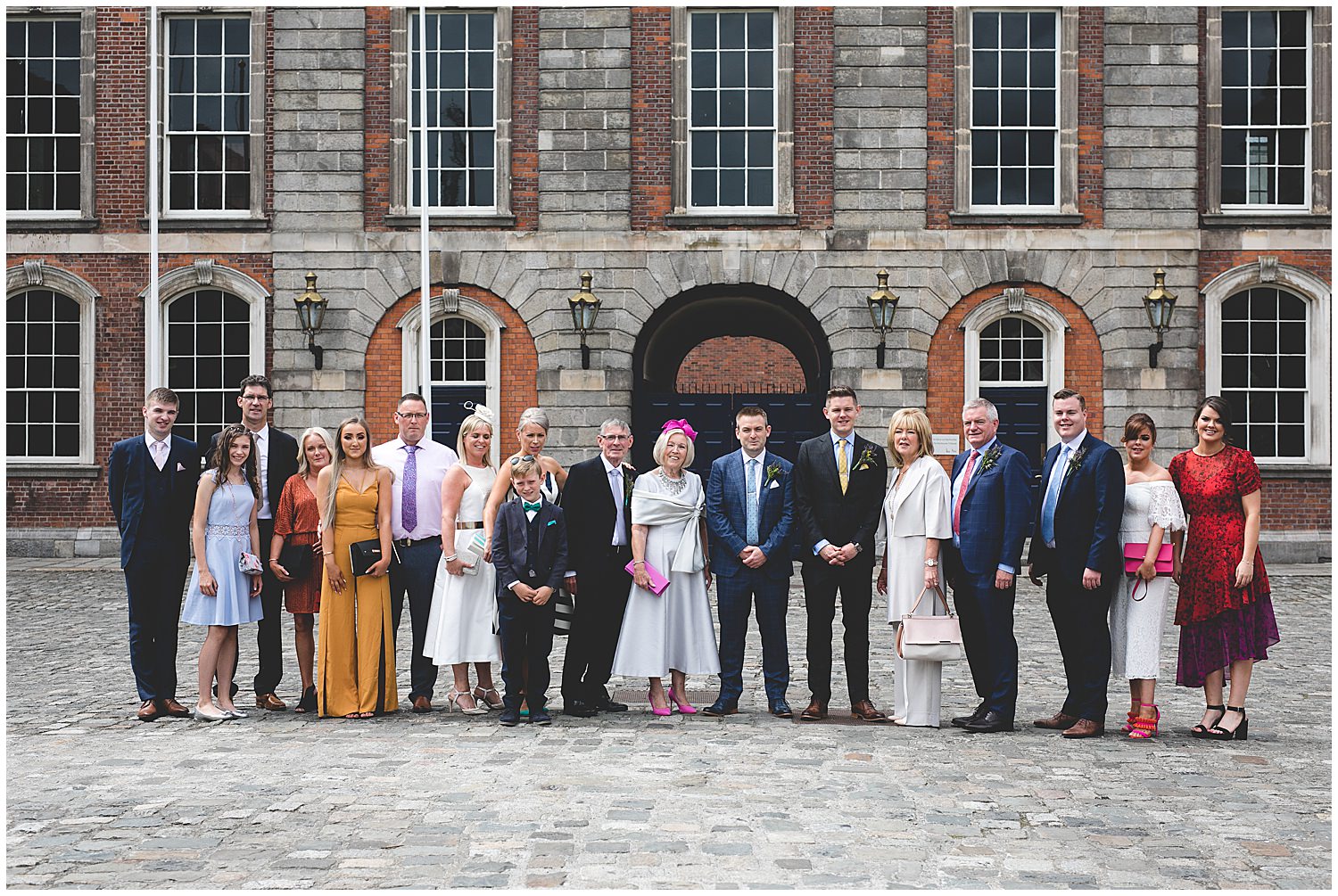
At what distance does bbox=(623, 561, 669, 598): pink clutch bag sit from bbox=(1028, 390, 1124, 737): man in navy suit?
7.34 feet

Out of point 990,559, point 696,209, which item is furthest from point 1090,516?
point 696,209

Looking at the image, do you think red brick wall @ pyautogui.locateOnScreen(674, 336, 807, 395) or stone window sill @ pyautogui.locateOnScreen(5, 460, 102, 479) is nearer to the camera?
stone window sill @ pyautogui.locateOnScreen(5, 460, 102, 479)

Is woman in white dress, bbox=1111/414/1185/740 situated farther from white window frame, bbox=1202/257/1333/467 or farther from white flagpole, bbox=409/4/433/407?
white window frame, bbox=1202/257/1333/467

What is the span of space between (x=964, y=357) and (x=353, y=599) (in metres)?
13.1

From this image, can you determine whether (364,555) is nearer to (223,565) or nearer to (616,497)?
(223,565)

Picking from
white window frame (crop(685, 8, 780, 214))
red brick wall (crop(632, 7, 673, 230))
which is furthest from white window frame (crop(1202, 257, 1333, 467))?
red brick wall (crop(632, 7, 673, 230))

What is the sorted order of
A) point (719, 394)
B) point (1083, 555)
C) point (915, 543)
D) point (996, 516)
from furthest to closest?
1. point (719, 394)
2. point (915, 543)
3. point (996, 516)
4. point (1083, 555)

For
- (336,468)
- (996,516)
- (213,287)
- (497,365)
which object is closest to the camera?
(996,516)

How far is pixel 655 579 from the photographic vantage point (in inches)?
352

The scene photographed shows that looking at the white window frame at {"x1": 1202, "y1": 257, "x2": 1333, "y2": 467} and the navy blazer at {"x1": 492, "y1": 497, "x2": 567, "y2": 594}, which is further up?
the white window frame at {"x1": 1202, "y1": 257, "x2": 1333, "y2": 467}

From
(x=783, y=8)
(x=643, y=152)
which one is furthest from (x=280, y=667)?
(x=783, y=8)

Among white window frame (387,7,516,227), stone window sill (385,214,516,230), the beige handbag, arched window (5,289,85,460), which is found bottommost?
the beige handbag

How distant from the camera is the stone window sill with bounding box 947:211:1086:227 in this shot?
20.1m

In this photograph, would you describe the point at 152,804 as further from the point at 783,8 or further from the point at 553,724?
the point at 783,8
